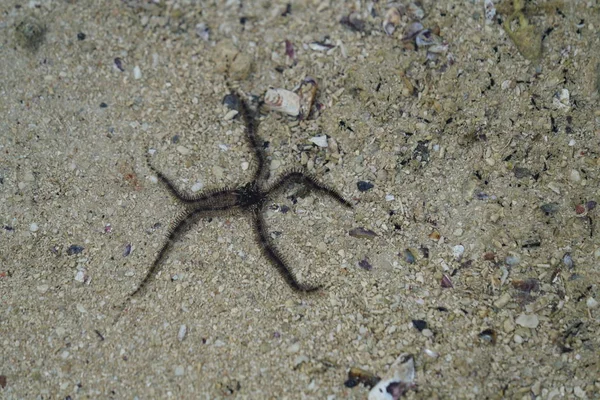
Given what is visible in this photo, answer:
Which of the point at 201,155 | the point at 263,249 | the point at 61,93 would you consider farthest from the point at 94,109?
the point at 263,249

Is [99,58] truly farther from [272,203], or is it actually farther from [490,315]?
[490,315]

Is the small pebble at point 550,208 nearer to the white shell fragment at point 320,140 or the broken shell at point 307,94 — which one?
the white shell fragment at point 320,140

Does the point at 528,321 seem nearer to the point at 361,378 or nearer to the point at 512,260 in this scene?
the point at 512,260

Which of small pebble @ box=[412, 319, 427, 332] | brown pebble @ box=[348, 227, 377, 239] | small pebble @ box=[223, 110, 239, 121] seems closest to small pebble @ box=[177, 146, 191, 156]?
small pebble @ box=[223, 110, 239, 121]

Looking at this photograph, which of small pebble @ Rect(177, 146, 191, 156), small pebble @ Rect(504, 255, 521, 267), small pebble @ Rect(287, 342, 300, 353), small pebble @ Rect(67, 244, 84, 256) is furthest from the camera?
small pebble @ Rect(177, 146, 191, 156)

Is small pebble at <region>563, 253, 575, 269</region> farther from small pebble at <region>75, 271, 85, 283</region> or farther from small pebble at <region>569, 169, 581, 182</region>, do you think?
small pebble at <region>75, 271, 85, 283</region>

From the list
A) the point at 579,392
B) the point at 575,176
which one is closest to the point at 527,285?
the point at 579,392

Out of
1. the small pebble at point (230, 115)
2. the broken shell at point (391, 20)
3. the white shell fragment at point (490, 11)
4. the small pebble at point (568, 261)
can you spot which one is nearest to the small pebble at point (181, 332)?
the small pebble at point (230, 115)
